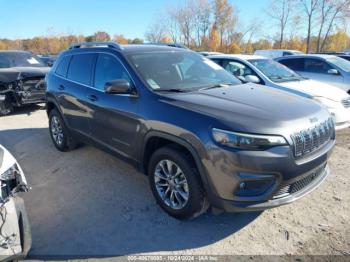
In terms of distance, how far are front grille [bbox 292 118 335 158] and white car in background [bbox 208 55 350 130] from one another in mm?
2156

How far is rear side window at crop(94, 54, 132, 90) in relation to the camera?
379cm

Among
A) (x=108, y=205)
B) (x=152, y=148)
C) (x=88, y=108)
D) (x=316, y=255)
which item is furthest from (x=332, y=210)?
(x=88, y=108)

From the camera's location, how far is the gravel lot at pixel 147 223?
2.90 metres

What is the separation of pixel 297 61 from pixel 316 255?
26.0 ft

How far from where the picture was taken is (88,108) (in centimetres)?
431

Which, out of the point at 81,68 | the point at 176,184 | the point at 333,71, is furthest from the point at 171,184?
the point at 333,71

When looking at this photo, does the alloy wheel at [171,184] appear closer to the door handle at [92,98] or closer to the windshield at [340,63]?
the door handle at [92,98]

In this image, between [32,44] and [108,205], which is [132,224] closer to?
[108,205]

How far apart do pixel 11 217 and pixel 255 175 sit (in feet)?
6.82

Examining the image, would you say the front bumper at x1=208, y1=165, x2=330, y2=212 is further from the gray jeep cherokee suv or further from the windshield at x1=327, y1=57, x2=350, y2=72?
the windshield at x1=327, y1=57, x2=350, y2=72

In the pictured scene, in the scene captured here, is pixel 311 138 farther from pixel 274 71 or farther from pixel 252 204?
pixel 274 71

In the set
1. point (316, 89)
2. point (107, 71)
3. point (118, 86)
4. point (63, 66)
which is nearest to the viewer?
point (118, 86)

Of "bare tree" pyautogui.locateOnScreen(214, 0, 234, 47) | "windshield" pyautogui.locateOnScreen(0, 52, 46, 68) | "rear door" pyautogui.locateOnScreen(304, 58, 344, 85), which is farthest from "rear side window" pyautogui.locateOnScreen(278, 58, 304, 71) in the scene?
"bare tree" pyautogui.locateOnScreen(214, 0, 234, 47)

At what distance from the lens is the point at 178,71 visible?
3.95 m
